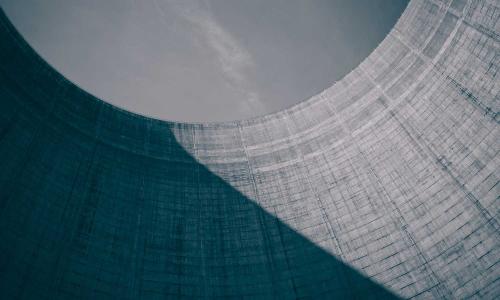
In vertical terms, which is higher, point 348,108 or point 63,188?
point 348,108

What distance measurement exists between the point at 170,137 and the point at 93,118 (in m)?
4.02

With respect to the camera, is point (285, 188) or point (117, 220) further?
point (285, 188)

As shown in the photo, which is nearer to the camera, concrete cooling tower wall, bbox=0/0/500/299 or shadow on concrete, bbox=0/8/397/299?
shadow on concrete, bbox=0/8/397/299

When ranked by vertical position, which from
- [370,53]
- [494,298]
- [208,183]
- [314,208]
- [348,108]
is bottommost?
Answer: [494,298]

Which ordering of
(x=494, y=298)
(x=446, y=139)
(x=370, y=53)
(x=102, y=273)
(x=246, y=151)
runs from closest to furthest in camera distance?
(x=494, y=298) → (x=102, y=273) → (x=446, y=139) → (x=370, y=53) → (x=246, y=151)

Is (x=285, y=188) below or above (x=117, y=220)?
above

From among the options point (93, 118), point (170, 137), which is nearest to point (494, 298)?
point (170, 137)

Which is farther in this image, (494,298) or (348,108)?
(348,108)

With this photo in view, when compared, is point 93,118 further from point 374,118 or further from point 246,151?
point 374,118

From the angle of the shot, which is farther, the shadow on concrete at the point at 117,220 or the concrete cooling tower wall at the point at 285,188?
the concrete cooling tower wall at the point at 285,188

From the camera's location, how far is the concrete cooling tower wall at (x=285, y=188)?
539 inches

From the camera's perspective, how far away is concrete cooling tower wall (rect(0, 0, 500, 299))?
13.7m

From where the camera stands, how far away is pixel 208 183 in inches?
743

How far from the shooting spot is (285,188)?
18562 millimetres
